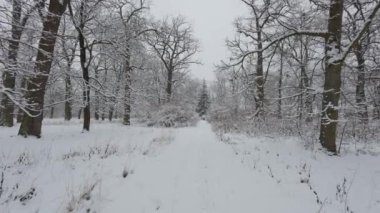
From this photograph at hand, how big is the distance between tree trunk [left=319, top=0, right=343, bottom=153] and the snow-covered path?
10.3 feet

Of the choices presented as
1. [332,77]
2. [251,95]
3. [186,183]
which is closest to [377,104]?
[332,77]

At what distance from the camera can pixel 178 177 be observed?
603 centimetres

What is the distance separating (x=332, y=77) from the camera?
27.8 feet

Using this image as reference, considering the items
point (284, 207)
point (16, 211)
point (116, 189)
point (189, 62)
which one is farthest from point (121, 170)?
point (189, 62)

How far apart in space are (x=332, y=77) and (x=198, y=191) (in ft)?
19.5

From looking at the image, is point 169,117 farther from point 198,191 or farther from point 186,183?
point 198,191

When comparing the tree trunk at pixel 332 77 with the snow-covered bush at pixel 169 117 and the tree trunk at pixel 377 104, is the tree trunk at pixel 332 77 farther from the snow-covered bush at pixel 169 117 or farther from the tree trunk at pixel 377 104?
the snow-covered bush at pixel 169 117

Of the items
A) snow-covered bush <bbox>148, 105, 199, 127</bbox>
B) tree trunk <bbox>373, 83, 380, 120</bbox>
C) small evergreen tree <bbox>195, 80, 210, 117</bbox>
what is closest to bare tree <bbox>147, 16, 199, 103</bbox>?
snow-covered bush <bbox>148, 105, 199, 127</bbox>

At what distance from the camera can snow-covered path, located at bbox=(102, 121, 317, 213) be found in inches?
167

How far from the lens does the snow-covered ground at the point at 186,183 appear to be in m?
4.21

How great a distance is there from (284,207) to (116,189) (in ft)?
9.36

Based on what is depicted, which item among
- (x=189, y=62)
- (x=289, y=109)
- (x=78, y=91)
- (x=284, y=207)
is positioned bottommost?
(x=284, y=207)

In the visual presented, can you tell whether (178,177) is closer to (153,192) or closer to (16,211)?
(153,192)

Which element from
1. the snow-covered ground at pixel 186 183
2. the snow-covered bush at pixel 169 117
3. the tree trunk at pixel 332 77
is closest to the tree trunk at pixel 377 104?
the tree trunk at pixel 332 77
